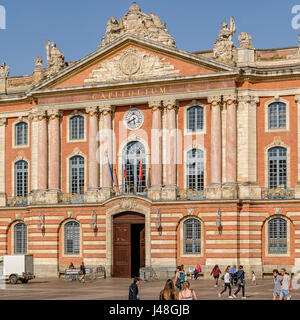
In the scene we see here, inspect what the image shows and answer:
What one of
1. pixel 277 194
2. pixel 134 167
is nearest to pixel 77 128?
pixel 134 167

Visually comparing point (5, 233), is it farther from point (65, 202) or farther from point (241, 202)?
point (241, 202)

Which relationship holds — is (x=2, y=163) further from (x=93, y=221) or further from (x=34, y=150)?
(x=93, y=221)

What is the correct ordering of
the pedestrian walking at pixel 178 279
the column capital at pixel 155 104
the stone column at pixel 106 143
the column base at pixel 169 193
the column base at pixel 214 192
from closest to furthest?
the pedestrian walking at pixel 178 279
the column base at pixel 214 192
the column base at pixel 169 193
the column capital at pixel 155 104
the stone column at pixel 106 143

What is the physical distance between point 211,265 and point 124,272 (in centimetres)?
763

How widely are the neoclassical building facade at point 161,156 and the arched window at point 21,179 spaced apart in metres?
0.29

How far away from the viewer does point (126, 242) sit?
64.2 meters

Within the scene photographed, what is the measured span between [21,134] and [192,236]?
62.8 feet

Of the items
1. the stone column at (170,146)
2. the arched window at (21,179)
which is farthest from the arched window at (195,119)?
the arched window at (21,179)

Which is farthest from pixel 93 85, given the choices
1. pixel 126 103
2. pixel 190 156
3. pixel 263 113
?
pixel 263 113

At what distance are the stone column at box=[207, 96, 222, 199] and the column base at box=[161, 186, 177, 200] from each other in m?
2.82

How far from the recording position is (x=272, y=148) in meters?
61.8

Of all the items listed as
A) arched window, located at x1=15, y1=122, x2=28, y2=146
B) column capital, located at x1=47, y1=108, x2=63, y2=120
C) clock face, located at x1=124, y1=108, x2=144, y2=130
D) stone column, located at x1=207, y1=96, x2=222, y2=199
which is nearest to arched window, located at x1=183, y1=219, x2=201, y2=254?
stone column, located at x1=207, y1=96, x2=222, y2=199

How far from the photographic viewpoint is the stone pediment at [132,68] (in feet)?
209

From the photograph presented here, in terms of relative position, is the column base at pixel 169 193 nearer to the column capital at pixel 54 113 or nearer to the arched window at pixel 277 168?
the arched window at pixel 277 168
